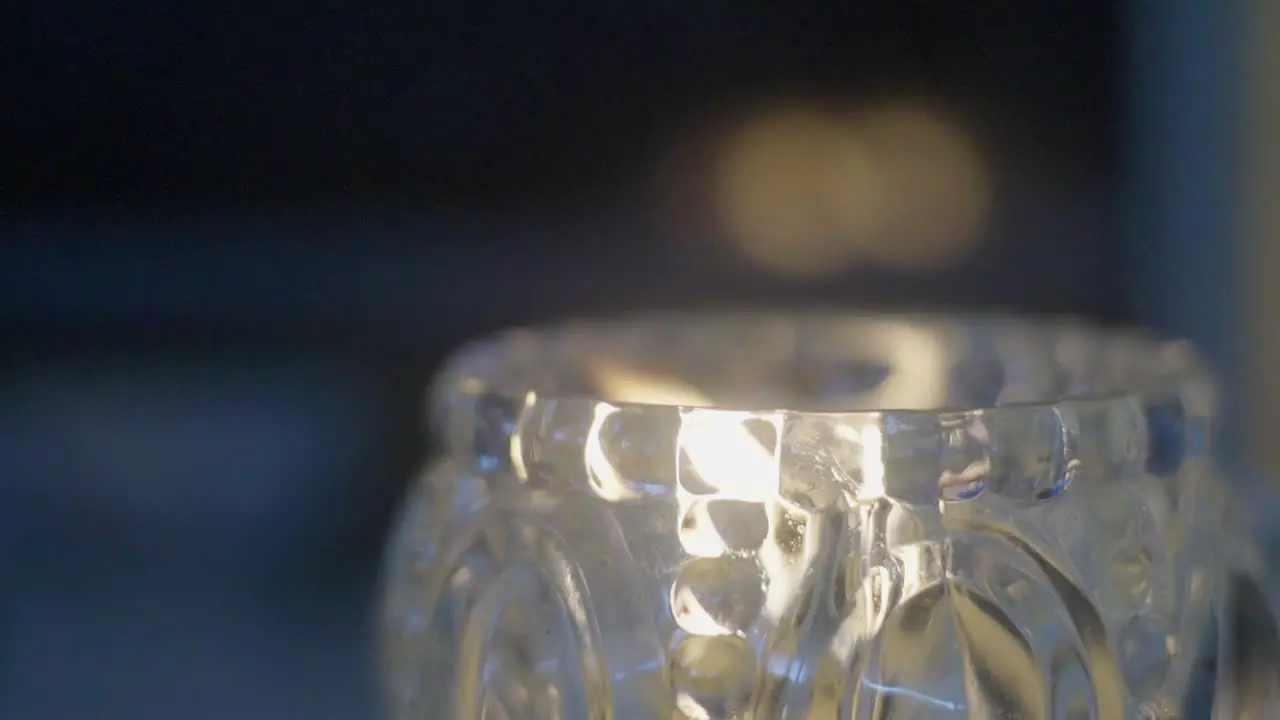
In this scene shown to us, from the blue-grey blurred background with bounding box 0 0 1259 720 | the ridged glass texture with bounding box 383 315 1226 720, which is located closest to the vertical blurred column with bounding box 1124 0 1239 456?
the blue-grey blurred background with bounding box 0 0 1259 720

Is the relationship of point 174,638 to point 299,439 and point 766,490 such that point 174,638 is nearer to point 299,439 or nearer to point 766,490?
point 299,439

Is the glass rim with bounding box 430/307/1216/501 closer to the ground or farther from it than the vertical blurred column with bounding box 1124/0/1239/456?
closer to the ground

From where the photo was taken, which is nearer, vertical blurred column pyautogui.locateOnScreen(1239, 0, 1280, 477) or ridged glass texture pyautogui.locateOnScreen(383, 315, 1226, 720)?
ridged glass texture pyautogui.locateOnScreen(383, 315, 1226, 720)

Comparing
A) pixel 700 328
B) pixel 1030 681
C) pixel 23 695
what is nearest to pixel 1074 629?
pixel 1030 681

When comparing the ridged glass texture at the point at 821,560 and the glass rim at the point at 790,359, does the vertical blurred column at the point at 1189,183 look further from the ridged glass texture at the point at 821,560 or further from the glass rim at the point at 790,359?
the ridged glass texture at the point at 821,560

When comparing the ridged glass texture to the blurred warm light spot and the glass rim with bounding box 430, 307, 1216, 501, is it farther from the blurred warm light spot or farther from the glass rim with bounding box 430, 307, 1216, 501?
A: the blurred warm light spot

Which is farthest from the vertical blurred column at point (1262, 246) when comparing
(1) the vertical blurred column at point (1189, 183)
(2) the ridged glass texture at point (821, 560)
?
(2) the ridged glass texture at point (821, 560)

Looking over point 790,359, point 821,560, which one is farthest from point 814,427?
point 790,359
